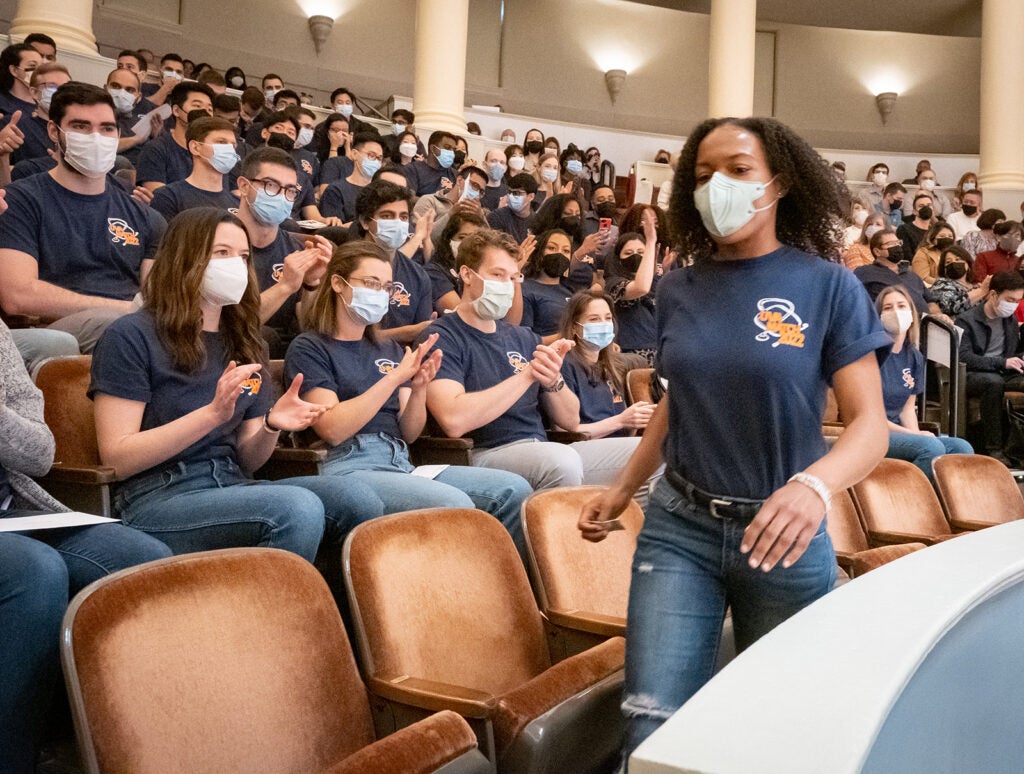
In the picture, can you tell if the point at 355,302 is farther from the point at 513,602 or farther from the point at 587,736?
the point at 587,736

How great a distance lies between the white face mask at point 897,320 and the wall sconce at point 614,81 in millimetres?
9059

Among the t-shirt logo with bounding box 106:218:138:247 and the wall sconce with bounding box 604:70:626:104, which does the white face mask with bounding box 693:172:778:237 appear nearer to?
the t-shirt logo with bounding box 106:218:138:247

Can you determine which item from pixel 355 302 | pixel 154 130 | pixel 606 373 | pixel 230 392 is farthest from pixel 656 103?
pixel 230 392

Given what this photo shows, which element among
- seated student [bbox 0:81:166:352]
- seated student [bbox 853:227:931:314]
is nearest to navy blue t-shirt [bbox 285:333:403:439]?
seated student [bbox 0:81:166:352]

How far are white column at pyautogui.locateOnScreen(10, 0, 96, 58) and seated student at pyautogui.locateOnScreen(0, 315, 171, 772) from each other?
19.3 feet

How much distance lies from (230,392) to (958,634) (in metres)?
1.28

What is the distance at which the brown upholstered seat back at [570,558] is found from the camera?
6.13ft

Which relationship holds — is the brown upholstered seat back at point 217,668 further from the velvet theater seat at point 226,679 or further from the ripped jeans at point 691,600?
the ripped jeans at point 691,600

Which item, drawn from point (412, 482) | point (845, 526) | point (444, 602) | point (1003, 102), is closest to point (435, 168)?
point (845, 526)

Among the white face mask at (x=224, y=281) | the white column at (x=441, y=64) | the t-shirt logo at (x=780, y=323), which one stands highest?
the white column at (x=441, y=64)

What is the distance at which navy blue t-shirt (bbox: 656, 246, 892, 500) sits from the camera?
124 centimetres

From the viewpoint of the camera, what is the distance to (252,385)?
2.08 m

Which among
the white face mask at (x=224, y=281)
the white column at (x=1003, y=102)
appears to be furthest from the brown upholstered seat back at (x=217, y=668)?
the white column at (x=1003, y=102)

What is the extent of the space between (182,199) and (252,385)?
1520mm
